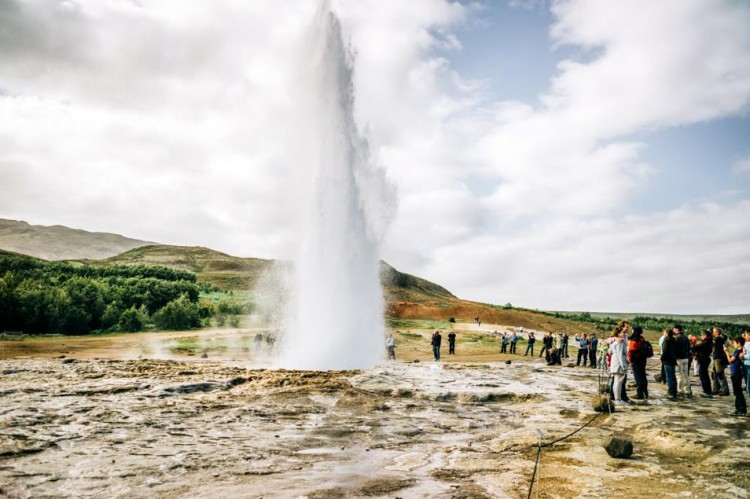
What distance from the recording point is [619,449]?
293 inches

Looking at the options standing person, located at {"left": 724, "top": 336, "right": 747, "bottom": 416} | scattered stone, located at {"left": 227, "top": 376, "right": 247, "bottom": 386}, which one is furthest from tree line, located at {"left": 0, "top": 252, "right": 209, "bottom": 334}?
standing person, located at {"left": 724, "top": 336, "right": 747, "bottom": 416}

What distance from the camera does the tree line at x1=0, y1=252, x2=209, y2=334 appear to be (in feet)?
115

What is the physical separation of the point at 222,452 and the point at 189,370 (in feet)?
37.9

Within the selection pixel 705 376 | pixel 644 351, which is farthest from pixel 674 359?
pixel 705 376

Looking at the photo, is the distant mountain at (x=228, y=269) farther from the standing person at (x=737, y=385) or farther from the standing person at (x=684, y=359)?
the standing person at (x=737, y=385)

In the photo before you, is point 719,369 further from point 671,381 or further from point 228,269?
point 228,269

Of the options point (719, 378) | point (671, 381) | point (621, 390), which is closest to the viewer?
point (621, 390)

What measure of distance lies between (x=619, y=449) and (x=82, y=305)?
41951 millimetres

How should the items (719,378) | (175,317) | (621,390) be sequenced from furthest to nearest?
(175,317), (719,378), (621,390)

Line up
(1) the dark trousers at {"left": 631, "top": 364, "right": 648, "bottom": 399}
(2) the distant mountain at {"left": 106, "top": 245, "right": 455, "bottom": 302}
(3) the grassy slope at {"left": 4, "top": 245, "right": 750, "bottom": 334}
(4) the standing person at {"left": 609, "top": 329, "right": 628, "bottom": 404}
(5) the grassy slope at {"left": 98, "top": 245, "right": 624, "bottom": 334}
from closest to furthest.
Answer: (4) the standing person at {"left": 609, "top": 329, "right": 628, "bottom": 404}, (1) the dark trousers at {"left": 631, "top": 364, "right": 648, "bottom": 399}, (3) the grassy slope at {"left": 4, "top": 245, "right": 750, "bottom": 334}, (5) the grassy slope at {"left": 98, "top": 245, "right": 624, "bottom": 334}, (2) the distant mountain at {"left": 106, "top": 245, "right": 455, "bottom": 302}

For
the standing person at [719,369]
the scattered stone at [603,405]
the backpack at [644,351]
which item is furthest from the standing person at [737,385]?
the scattered stone at [603,405]

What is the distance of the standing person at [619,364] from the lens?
12.0 metres

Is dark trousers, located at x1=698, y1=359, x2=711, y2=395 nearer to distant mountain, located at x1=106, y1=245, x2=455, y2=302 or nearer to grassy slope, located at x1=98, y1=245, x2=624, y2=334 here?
grassy slope, located at x1=98, y1=245, x2=624, y2=334

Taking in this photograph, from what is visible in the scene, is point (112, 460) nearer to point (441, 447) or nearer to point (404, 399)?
point (441, 447)
